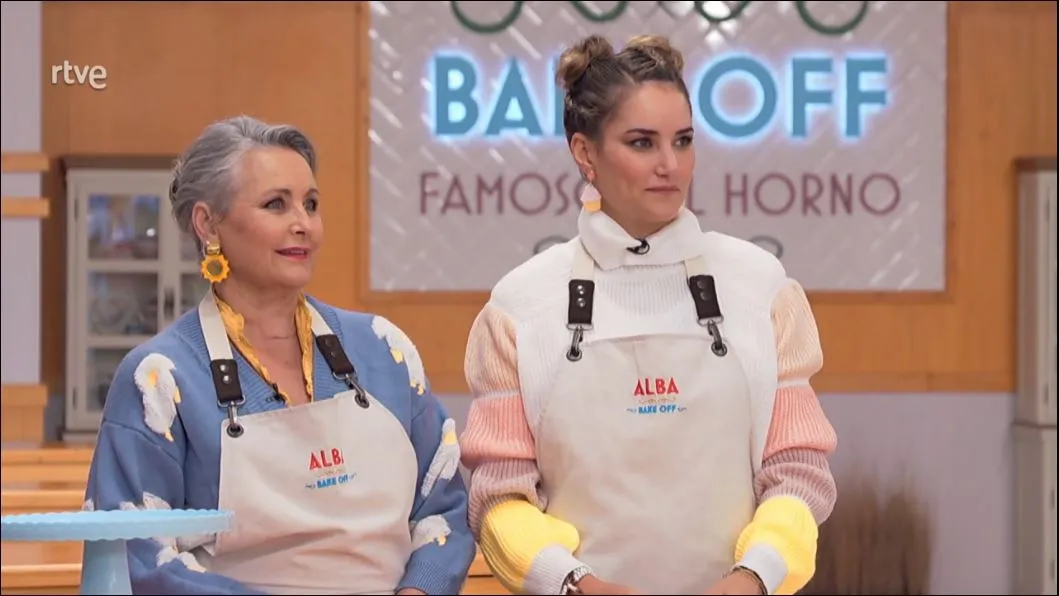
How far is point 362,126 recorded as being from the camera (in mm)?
7332

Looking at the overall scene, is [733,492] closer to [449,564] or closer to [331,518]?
[449,564]

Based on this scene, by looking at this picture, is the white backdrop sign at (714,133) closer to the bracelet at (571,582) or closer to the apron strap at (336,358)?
the apron strap at (336,358)

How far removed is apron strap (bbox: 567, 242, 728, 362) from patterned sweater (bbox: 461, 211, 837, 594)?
2 cm

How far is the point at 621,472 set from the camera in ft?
7.58

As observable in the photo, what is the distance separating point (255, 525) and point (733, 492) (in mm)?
662

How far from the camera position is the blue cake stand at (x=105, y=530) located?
69.4 inches

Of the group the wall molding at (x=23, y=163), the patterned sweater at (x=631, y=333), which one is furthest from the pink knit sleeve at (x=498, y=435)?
the wall molding at (x=23, y=163)

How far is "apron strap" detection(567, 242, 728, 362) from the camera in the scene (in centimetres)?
234

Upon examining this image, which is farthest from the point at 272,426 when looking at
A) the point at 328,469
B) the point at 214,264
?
the point at 214,264

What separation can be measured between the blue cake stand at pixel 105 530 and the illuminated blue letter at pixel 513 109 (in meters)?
5.60

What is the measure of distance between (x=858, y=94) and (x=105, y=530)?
245 inches

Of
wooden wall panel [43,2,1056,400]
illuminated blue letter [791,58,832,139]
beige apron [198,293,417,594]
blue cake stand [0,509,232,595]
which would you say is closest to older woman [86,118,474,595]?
beige apron [198,293,417,594]

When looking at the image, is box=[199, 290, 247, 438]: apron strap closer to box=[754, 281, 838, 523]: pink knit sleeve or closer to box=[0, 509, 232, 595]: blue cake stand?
box=[0, 509, 232, 595]: blue cake stand

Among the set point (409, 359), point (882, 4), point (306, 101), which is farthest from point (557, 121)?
point (409, 359)
